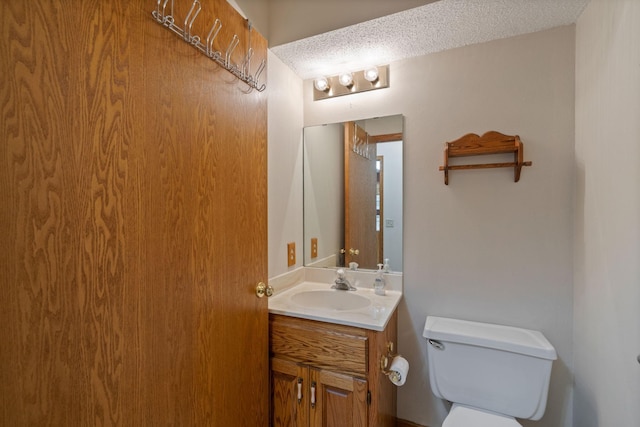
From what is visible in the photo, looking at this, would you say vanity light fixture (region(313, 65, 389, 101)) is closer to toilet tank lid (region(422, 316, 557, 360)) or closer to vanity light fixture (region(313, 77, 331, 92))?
vanity light fixture (region(313, 77, 331, 92))

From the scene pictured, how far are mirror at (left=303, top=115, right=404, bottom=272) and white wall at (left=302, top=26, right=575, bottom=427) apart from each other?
81mm

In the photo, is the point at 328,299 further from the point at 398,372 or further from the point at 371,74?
the point at 371,74

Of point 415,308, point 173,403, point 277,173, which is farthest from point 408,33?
point 173,403

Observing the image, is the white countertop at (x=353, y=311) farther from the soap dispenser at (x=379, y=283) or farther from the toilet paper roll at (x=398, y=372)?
the toilet paper roll at (x=398, y=372)

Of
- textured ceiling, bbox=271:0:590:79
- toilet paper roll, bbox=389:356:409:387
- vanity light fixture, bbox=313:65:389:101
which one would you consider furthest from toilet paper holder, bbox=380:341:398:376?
textured ceiling, bbox=271:0:590:79

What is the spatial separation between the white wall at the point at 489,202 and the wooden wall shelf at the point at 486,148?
5 cm

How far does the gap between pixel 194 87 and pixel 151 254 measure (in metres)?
0.54

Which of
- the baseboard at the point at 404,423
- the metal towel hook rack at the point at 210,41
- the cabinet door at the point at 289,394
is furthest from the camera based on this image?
the baseboard at the point at 404,423

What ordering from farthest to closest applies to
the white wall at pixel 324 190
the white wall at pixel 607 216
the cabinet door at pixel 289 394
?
the white wall at pixel 324 190
the cabinet door at pixel 289 394
the white wall at pixel 607 216

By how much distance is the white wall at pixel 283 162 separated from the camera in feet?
5.38

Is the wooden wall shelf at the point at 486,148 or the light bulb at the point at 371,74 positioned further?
the light bulb at the point at 371,74

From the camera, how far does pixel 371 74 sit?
1694 millimetres

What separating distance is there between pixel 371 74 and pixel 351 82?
13 centimetres

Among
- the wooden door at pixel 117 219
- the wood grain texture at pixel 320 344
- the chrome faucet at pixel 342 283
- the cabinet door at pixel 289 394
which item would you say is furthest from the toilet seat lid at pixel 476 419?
the wooden door at pixel 117 219
